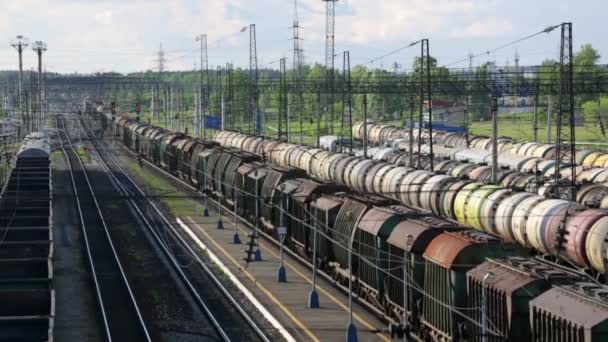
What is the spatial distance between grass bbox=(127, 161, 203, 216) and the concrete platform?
695cm

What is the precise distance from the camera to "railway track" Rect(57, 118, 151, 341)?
104ft

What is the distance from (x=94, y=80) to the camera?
527 feet

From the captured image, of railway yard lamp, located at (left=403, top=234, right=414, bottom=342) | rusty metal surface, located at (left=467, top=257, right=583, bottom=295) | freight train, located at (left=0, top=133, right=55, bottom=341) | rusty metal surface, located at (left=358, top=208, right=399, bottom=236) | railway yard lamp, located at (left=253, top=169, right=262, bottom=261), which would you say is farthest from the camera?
railway yard lamp, located at (left=253, top=169, right=262, bottom=261)

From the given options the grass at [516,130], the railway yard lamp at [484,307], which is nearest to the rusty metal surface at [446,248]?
the railway yard lamp at [484,307]

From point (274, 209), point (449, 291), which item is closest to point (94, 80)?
point (274, 209)

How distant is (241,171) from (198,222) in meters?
4.58

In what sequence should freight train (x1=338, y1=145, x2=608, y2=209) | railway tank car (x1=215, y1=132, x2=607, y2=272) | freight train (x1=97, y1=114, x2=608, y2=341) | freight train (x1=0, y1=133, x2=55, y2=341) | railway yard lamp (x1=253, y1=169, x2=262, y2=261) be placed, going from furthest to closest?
railway yard lamp (x1=253, y1=169, x2=262, y2=261), freight train (x1=338, y1=145, x2=608, y2=209), railway tank car (x1=215, y1=132, x2=607, y2=272), freight train (x1=0, y1=133, x2=55, y2=341), freight train (x1=97, y1=114, x2=608, y2=341)

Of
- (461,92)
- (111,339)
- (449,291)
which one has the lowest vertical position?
(111,339)

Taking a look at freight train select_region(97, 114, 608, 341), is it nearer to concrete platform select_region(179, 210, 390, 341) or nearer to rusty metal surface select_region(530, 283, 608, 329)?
rusty metal surface select_region(530, 283, 608, 329)

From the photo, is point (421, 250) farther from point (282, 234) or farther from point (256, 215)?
point (256, 215)

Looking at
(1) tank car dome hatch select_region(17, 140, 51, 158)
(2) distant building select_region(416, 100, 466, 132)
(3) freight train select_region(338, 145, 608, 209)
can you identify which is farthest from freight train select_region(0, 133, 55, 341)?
(2) distant building select_region(416, 100, 466, 132)

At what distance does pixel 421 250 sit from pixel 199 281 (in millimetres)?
16005

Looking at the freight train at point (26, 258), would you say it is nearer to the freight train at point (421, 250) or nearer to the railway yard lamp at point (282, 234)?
the railway yard lamp at point (282, 234)

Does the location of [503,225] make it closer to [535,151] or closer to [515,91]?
[535,151]
